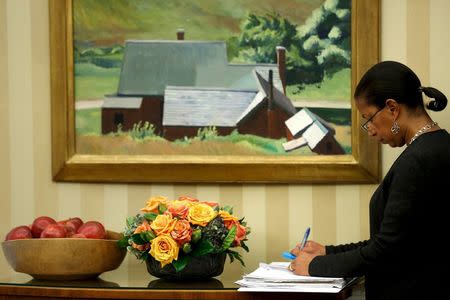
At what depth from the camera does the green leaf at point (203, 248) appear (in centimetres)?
301

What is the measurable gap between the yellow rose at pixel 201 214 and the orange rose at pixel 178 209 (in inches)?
0.9

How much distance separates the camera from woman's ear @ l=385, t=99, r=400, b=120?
9.25ft

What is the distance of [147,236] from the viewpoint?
119 inches

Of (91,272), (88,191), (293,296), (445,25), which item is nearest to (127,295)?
(91,272)

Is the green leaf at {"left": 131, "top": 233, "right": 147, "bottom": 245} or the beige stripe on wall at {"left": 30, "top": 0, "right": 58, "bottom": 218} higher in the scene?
the beige stripe on wall at {"left": 30, "top": 0, "right": 58, "bottom": 218}

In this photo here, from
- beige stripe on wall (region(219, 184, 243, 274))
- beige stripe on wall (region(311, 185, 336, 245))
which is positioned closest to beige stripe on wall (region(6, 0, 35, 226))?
beige stripe on wall (region(219, 184, 243, 274))

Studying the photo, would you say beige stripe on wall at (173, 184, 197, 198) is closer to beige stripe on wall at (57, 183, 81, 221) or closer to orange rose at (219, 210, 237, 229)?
beige stripe on wall at (57, 183, 81, 221)

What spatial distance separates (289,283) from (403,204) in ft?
1.49

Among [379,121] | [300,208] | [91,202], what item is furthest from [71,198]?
[379,121]

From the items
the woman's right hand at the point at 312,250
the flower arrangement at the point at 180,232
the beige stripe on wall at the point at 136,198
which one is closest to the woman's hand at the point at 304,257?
the woman's right hand at the point at 312,250

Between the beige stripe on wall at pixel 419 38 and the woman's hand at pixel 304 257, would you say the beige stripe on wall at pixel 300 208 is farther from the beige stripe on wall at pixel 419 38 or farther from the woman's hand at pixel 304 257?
the beige stripe on wall at pixel 419 38

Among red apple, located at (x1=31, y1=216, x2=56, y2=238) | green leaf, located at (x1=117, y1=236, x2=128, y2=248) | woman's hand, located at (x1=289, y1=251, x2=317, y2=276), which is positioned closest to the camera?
woman's hand, located at (x1=289, y1=251, x2=317, y2=276)

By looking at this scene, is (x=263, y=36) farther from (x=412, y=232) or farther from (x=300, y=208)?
(x=412, y=232)

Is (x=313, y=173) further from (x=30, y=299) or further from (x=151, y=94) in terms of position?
(x=30, y=299)
